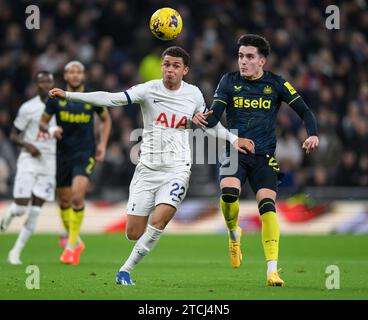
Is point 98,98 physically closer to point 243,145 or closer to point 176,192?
point 176,192

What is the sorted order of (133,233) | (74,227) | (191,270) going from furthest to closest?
(74,227) → (191,270) → (133,233)

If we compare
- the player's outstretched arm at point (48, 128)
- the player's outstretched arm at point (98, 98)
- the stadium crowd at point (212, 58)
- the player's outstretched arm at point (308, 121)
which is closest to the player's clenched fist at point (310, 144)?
the player's outstretched arm at point (308, 121)

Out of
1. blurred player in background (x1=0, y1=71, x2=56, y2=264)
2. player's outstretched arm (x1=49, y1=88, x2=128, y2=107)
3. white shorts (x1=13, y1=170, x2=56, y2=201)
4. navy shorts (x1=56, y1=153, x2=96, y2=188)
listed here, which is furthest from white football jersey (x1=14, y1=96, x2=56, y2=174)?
player's outstretched arm (x1=49, y1=88, x2=128, y2=107)

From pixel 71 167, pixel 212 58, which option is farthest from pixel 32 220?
pixel 212 58

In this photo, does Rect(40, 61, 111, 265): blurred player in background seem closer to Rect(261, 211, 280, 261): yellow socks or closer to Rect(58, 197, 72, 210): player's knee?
Rect(58, 197, 72, 210): player's knee

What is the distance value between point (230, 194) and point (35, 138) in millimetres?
4841

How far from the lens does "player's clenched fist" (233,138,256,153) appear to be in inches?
392

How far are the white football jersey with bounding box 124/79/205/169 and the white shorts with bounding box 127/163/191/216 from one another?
0.09m

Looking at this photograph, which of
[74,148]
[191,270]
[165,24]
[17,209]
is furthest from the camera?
[17,209]

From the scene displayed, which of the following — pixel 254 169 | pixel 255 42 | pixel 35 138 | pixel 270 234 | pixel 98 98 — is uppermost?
pixel 35 138

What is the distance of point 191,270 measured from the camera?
38.3 ft

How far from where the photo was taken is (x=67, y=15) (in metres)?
22.4

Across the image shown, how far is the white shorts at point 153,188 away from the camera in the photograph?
9664 mm

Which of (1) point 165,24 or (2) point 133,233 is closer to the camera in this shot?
(2) point 133,233
